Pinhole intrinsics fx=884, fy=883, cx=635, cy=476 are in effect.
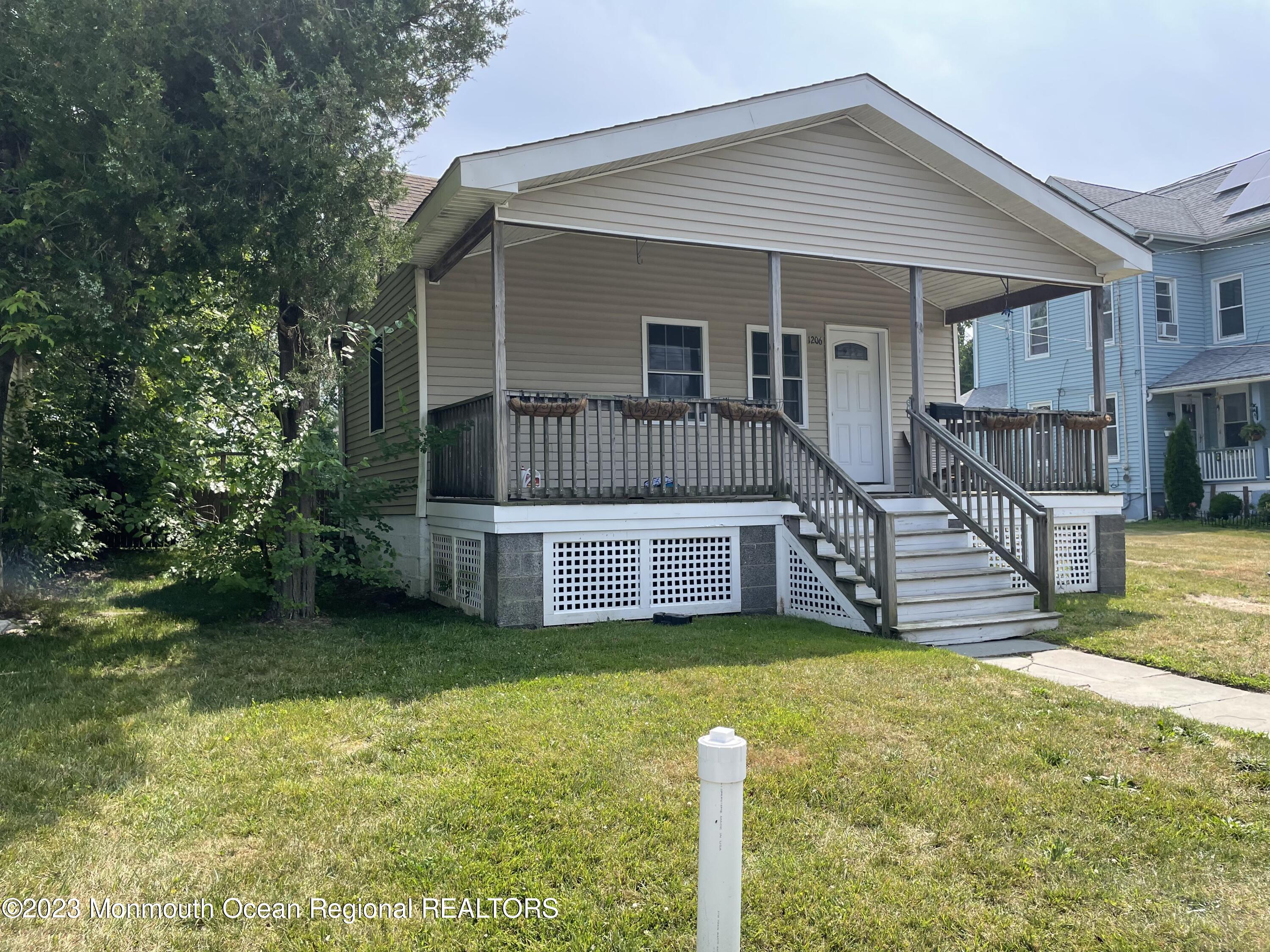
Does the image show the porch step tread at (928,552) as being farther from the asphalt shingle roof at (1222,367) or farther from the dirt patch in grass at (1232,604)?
the asphalt shingle roof at (1222,367)

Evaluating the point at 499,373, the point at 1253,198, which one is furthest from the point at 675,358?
the point at 1253,198

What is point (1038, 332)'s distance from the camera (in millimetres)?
24672

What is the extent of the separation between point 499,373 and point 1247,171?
2487cm

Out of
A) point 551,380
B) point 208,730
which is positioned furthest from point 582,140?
point 208,730

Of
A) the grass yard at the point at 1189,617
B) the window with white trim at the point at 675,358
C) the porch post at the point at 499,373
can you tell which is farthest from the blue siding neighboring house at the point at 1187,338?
the porch post at the point at 499,373

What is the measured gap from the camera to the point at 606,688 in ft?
17.7

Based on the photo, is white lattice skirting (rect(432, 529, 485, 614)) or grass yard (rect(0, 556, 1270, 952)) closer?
grass yard (rect(0, 556, 1270, 952))

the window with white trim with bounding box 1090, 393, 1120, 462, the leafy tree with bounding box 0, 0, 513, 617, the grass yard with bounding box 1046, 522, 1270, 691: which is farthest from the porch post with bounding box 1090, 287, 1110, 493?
the window with white trim with bounding box 1090, 393, 1120, 462

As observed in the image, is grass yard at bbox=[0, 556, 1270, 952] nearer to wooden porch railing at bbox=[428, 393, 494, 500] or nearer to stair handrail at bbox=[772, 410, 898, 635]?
stair handrail at bbox=[772, 410, 898, 635]

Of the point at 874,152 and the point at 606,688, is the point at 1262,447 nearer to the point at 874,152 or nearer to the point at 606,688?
the point at 874,152

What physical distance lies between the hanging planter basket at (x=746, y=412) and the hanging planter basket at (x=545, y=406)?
1.48 metres

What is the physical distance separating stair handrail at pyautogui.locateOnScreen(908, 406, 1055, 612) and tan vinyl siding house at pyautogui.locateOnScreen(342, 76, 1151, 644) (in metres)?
0.04

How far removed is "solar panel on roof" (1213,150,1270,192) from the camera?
76.2 ft

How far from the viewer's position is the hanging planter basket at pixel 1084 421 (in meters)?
10.0
